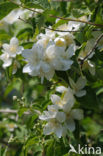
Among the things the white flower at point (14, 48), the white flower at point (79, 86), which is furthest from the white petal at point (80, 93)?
the white flower at point (14, 48)

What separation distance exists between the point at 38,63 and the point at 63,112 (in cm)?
30

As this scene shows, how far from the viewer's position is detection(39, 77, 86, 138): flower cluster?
126 centimetres

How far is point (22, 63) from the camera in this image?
153 cm

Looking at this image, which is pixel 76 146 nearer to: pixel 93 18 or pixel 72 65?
pixel 72 65

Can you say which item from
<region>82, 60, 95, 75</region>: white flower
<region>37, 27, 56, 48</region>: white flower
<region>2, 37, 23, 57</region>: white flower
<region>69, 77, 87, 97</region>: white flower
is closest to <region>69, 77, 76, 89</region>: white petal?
<region>69, 77, 87, 97</region>: white flower

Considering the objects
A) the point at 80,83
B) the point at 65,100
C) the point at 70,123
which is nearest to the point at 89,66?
the point at 80,83

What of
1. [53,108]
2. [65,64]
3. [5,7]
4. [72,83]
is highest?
[5,7]

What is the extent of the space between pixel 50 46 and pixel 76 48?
8.3 inches

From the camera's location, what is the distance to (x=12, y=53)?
4.81 ft

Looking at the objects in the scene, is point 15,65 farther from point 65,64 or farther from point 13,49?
point 65,64

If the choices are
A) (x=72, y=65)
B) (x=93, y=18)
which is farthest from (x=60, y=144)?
(x=93, y=18)

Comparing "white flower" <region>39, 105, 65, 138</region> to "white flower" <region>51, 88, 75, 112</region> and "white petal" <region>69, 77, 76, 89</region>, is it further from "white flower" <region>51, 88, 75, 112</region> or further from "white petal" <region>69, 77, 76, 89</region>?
"white petal" <region>69, 77, 76, 89</region>

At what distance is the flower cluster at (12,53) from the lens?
145 cm

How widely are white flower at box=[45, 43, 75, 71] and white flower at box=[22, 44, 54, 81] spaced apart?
0.02 meters
